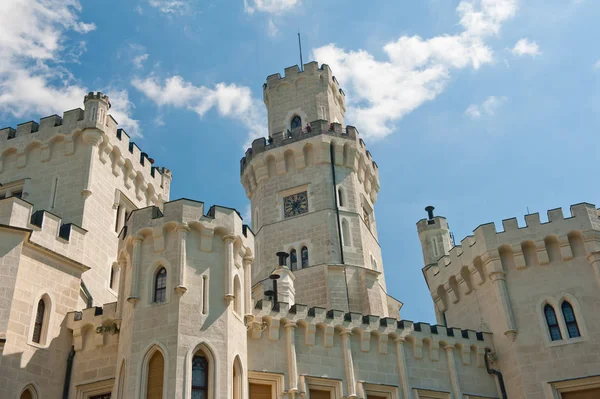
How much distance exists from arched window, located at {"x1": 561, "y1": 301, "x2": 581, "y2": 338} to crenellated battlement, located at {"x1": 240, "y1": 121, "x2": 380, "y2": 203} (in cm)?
1505

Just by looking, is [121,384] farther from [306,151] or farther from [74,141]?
[306,151]

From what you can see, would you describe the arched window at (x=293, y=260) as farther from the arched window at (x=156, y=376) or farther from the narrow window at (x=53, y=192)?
the arched window at (x=156, y=376)

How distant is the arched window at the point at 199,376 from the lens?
766 inches

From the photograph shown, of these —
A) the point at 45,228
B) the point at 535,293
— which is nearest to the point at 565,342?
the point at 535,293

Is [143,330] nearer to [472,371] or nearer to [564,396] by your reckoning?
[472,371]

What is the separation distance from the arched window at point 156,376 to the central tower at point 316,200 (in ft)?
41.5

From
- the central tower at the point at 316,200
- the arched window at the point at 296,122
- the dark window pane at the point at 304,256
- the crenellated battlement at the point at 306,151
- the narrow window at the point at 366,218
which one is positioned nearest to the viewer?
the central tower at the point at 316,200

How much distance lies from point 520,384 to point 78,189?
18.9m

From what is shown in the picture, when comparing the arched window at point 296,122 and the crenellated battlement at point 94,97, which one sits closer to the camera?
the crenellated battlement at point 94,97

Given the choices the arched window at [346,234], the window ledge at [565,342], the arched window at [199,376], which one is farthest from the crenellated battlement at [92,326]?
the window ledge at [565,342]

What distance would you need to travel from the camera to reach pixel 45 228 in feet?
74.1

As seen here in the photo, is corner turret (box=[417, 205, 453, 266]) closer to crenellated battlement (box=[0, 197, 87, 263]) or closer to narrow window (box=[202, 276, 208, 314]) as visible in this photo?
narrow window (box=[202, 276, 208, 314])

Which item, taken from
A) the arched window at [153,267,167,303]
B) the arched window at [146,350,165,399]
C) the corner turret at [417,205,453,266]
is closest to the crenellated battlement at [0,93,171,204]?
the arched window at [153,267,167,303]

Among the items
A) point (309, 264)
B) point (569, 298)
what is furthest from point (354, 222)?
point (569, 298)
